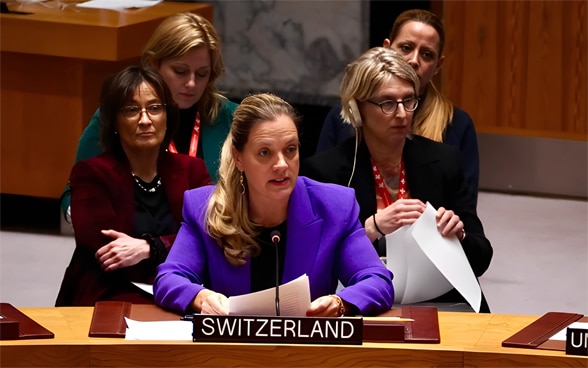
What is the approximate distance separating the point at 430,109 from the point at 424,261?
3.20ft

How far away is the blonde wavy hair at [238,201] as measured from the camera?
3.46 metres

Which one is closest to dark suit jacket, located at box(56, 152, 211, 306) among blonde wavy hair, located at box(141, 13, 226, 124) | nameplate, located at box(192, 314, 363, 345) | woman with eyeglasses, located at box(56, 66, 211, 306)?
woman with eyeglasses, located at box(56, 66, 211, 306)

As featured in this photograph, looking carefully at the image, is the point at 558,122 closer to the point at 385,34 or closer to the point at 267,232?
the point at 385,34

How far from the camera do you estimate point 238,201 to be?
3.51 metres

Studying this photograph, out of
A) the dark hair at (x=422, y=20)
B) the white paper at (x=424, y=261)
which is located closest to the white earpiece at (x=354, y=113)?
the white paper at (x=424, y=261)

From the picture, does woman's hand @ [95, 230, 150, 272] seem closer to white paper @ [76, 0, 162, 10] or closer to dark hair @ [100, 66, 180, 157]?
dark hair @ [100, 66, 180, 157]

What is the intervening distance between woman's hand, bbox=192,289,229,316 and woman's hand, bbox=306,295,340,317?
0.21 m

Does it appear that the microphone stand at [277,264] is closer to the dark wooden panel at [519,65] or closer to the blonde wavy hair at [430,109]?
the blonde wavy hair at [430,109]

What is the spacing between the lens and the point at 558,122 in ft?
24.3

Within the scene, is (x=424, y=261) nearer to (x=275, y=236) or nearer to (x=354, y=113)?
(x=354, y=113)

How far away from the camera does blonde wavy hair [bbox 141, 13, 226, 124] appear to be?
181 inches

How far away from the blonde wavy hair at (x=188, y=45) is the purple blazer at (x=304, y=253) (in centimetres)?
118

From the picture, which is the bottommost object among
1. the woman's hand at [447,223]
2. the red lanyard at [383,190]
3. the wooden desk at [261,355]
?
the wooden desk at [261,355]

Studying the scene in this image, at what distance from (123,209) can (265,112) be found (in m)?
0.82
